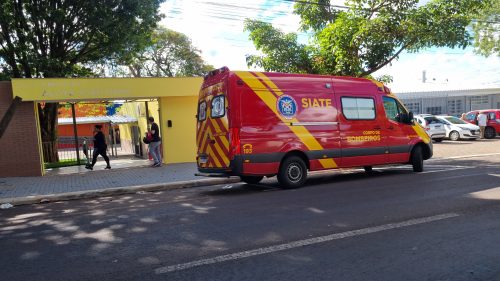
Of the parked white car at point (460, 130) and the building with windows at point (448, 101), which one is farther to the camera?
the building with windows at point (448, 101)

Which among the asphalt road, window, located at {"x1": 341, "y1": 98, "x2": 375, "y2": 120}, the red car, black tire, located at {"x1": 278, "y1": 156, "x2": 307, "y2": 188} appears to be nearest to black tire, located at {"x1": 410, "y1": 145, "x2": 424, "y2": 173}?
window, located at {"x1": 341, "y1": 98, "x2": 375, "y2": 120}

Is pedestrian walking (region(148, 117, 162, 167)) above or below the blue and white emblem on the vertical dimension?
below

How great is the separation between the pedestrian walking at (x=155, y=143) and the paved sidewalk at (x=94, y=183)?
2.51 ft

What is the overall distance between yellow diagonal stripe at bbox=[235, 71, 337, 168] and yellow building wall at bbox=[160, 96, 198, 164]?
692 cm

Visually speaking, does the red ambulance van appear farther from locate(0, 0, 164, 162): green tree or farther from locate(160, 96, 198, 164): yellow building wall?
locate(0, 0, 164, 162): green tree

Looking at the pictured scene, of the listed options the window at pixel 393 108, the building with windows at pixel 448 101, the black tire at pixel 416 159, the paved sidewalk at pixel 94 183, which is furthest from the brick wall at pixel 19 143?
the building with windows at pixel 448 101

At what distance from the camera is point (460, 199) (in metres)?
7.31

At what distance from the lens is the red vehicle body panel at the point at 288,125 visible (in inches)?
351

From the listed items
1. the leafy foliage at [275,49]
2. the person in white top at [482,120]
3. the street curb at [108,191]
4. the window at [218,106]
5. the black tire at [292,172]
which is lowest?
the street curb at [108,191]

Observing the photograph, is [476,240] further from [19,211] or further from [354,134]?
[19,211]

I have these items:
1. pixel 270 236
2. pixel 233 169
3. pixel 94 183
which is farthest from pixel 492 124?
pixel 270 236

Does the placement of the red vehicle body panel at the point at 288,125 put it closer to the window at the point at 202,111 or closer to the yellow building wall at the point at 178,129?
the window at the point at 202,111

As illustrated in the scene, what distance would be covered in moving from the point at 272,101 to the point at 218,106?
1.24m

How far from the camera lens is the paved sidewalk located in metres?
9.91
